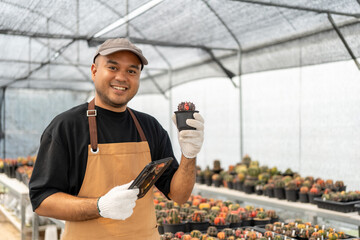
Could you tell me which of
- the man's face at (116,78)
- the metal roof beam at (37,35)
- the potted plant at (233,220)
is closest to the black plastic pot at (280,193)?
the potted plant at (233,220)

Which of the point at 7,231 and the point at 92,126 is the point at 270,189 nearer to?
the point at 92,126

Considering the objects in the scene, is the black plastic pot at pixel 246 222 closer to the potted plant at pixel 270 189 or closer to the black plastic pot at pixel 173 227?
the black plastic pot at pixel 173 227

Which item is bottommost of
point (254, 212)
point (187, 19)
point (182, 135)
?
point (254, 212)

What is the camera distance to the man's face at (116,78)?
1619 mm

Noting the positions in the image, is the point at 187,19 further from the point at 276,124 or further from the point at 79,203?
the point at 79,203

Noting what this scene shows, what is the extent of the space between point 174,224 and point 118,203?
6.10 ft

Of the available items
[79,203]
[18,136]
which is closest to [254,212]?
[79,203]

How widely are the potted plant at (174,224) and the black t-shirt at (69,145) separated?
4.96 ft

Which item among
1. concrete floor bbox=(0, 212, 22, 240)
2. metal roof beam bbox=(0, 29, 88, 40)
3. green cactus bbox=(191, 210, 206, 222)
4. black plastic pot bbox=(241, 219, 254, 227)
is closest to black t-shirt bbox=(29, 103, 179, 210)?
green cactus bbox=(191, 210, 206, 222)

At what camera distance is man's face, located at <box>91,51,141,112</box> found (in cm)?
162

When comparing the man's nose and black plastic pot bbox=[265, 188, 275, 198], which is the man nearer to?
the man's nose

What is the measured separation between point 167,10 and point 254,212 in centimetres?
242

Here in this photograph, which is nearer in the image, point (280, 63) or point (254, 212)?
point (254, 212)

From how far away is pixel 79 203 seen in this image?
146 cm
